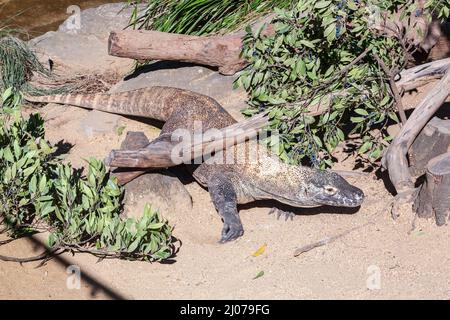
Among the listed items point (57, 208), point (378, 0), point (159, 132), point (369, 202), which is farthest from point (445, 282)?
point (159, 132)

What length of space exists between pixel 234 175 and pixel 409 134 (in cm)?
161

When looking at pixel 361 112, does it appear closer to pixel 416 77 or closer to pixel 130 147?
pixel 416 77

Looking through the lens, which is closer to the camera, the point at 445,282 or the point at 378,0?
the point at 445,282

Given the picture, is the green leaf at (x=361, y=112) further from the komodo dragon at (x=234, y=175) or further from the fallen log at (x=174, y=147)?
the komodo dragon at (x=234, y=175)

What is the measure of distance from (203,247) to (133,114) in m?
2.25

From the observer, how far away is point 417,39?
6.90m

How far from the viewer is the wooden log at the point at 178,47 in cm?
763

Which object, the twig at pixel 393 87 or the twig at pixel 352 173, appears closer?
the twig at pixel 393 87

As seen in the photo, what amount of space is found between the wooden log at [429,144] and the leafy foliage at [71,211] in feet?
7.06

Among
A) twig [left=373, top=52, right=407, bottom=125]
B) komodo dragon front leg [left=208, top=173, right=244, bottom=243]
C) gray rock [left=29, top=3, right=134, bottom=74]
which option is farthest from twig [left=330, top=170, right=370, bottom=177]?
gray rock [left=29, top=3, right=134, bottom=74]

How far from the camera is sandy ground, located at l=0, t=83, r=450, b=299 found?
5.40 metres

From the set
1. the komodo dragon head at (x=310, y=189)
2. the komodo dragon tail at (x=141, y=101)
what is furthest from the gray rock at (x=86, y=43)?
the komodo dragon head at (x=310, y=189)

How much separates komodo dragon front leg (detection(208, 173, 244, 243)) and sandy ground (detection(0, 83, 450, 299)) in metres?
0.10

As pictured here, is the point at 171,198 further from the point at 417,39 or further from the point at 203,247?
the point at 417,39
